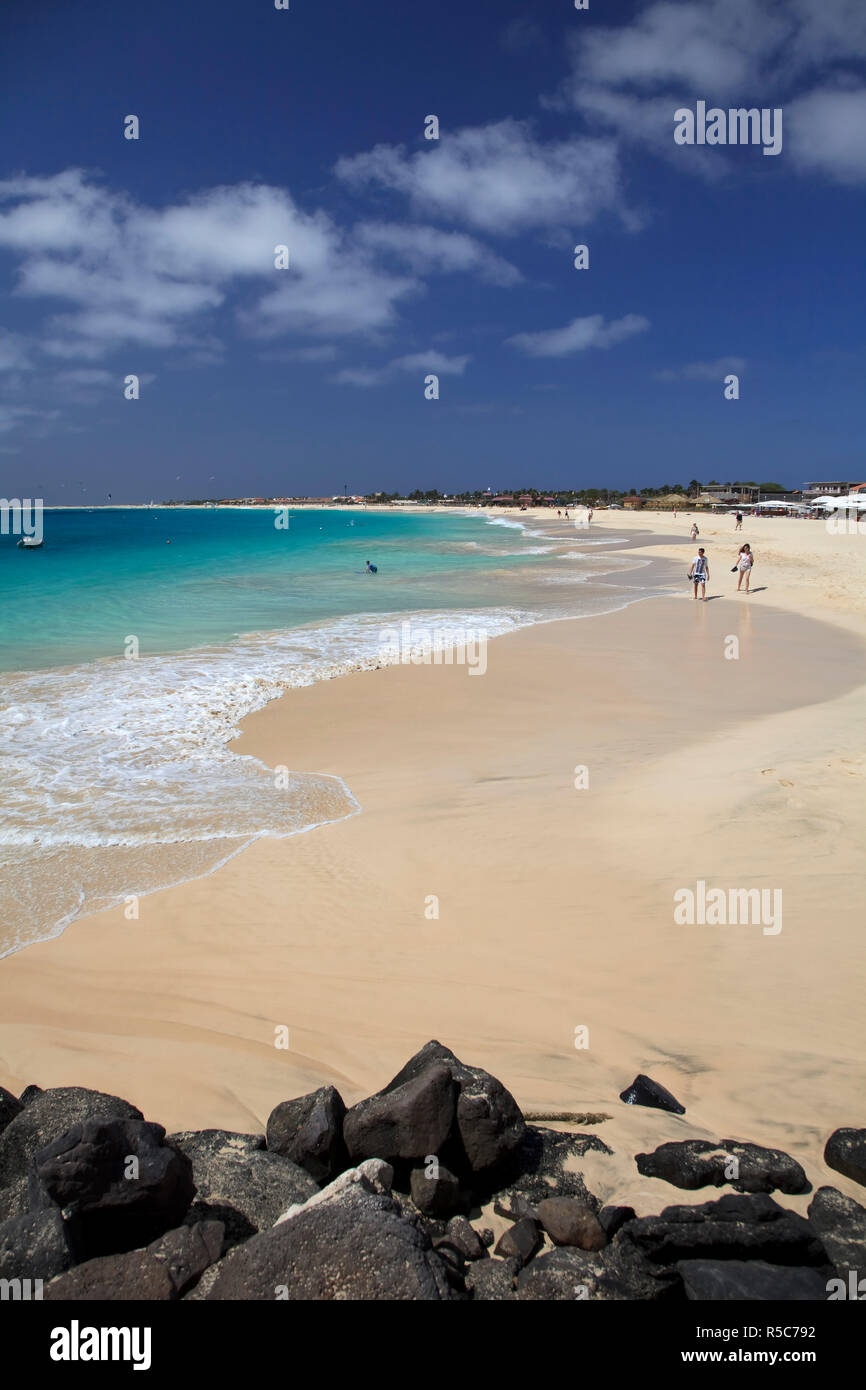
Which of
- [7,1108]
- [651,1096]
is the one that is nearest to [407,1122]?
[651,1096]

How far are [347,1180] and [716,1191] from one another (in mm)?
1613

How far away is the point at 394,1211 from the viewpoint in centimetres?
278

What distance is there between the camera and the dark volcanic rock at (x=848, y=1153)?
10.6 ft

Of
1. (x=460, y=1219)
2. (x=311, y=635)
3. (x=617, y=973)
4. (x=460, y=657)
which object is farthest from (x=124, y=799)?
(x=311, y=635)

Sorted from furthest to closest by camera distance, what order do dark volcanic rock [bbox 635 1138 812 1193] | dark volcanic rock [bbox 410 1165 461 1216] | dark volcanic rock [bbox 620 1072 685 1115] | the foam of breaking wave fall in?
the foam of breaking wave, dark volcanic rock [bbox 620 1072 685 1115], dark volcanic rock [bbox 635 1138 812 1193], dark volcanic rock [bbox 410 1165 461 1216]

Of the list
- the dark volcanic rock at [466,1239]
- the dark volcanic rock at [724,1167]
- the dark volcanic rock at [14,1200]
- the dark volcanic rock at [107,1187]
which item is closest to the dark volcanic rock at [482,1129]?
the dark volcanic rock at [466,1239]

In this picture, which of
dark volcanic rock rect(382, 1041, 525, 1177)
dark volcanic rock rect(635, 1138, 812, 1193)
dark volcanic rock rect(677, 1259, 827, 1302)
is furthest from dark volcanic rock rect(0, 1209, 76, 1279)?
dark volcanic rock rect(635, 1138, 812, 1193)

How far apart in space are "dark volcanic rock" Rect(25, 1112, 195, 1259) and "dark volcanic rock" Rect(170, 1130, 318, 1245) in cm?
16

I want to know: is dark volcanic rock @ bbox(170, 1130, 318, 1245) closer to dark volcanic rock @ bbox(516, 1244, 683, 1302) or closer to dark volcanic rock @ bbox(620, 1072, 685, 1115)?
dark volcanic rock @ bbox(516, 1244, 683, 1302)

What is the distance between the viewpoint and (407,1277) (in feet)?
8.36

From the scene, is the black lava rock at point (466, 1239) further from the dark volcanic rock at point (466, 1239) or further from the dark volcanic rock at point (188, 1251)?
the dark volcanic rock at point (188, 1251)

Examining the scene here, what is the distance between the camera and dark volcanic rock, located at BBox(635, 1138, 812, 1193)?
3146 mm

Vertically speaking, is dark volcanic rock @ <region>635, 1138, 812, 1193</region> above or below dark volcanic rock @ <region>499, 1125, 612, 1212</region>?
above
